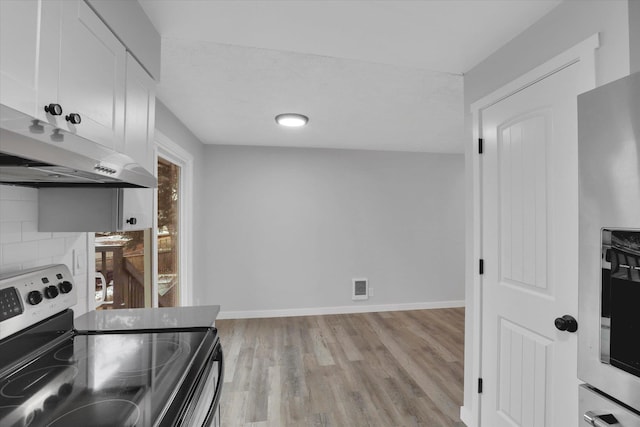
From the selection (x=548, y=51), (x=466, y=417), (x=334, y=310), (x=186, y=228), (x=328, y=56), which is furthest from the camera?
(x=334, y=310)

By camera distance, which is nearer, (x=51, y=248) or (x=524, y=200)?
(x=51, y=248)

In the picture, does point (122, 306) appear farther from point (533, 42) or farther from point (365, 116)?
point (533, 42)

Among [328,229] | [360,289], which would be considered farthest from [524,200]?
[360,289]

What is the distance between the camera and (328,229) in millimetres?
4617

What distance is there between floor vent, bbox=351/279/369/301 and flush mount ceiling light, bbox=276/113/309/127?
8.00 feet

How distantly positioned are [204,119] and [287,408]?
2669mm

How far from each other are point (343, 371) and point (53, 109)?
2797 millimetres

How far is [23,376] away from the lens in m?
1.03

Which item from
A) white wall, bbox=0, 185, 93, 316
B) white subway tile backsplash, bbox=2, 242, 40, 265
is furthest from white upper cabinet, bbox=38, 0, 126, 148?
Answer: white subway tile backsplash, bbox=2, 242, 40, 265

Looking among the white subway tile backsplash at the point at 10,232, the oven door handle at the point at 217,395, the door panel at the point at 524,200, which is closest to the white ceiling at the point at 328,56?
the door panel at the point at 524,200

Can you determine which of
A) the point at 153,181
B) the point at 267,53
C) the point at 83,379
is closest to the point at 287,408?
the point at 83,379

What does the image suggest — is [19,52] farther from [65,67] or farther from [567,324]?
[567,324]

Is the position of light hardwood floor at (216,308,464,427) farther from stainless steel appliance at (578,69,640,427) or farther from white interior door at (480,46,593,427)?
stainless steel appliance at (578,69,640,427)

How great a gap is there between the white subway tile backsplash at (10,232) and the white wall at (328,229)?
3.19 m
